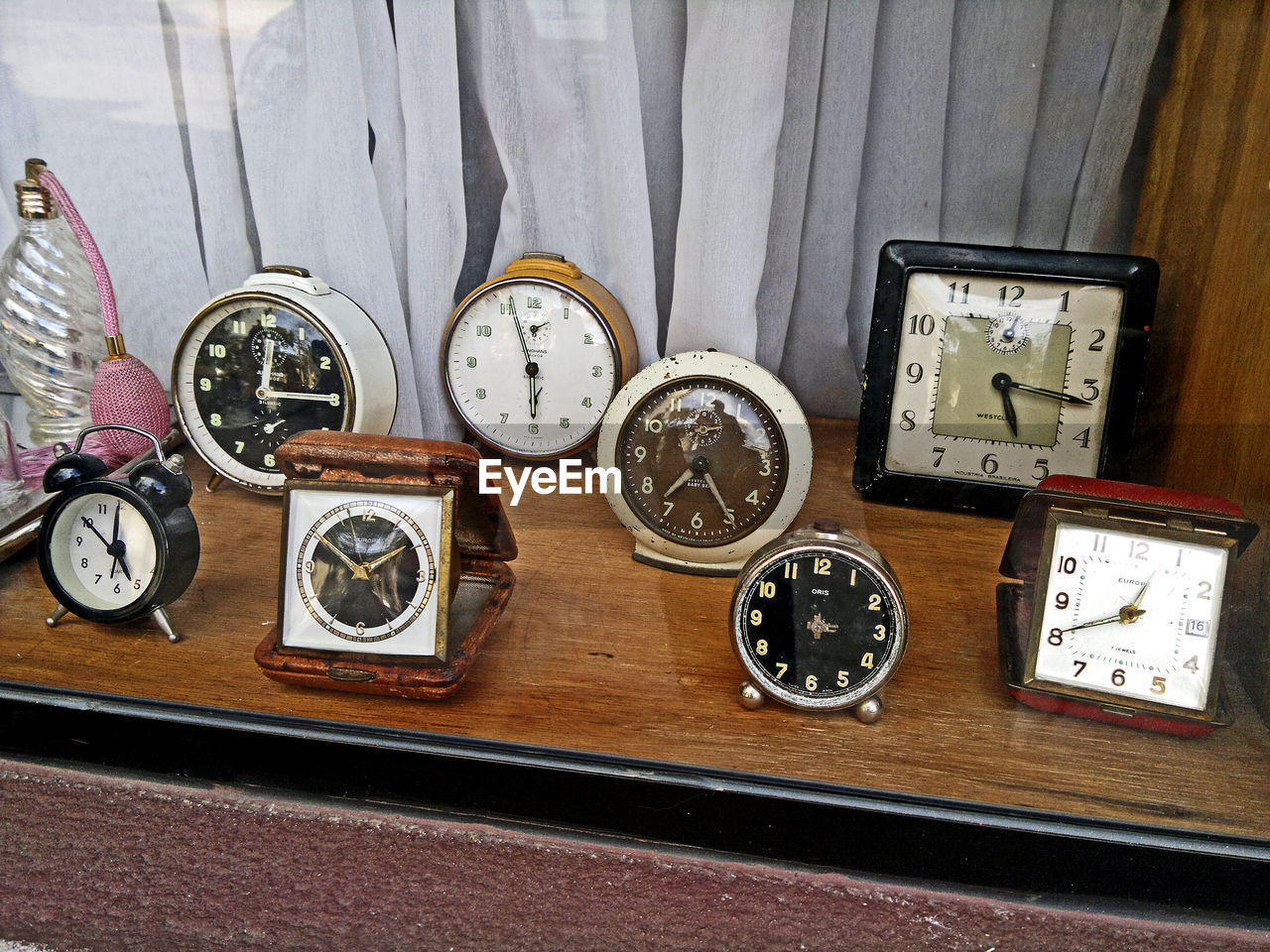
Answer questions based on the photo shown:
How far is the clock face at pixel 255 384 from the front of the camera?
3.81ft

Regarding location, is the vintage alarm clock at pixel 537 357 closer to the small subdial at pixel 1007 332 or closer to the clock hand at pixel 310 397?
the clock hand at pixel 310 397

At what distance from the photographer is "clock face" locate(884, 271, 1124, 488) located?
43.3 inches

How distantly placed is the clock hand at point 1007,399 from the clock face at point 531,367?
492 millimetres

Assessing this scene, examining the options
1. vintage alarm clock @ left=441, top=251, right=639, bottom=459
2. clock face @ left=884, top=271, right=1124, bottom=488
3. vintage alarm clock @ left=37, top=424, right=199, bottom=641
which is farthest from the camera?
vintage alarm clock @ left=441, top=251, right=639, bottom=459

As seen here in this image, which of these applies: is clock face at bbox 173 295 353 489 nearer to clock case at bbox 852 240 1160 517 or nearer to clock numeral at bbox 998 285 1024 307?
clock case at bbox 852 240 1160 517

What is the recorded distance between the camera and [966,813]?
33.3 inches

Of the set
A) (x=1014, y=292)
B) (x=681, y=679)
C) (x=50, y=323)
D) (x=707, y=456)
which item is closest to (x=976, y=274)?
(x=1014, y=292)

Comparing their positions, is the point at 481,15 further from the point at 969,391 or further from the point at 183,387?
the point at 969,391

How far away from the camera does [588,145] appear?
1237 mm

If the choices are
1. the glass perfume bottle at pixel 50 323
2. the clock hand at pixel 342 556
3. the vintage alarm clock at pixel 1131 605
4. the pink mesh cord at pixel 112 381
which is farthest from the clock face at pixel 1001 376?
the glass perfume bottle at pixel 50 323

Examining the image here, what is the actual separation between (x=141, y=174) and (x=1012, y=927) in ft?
4.55

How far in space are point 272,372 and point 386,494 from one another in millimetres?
376

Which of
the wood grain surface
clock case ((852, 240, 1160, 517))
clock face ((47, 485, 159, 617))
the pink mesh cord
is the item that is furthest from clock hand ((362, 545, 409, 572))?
clock case ((852, 240, 1160, 517))

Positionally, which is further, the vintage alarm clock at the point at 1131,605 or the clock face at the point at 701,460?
the clock face at the point at 701,460
